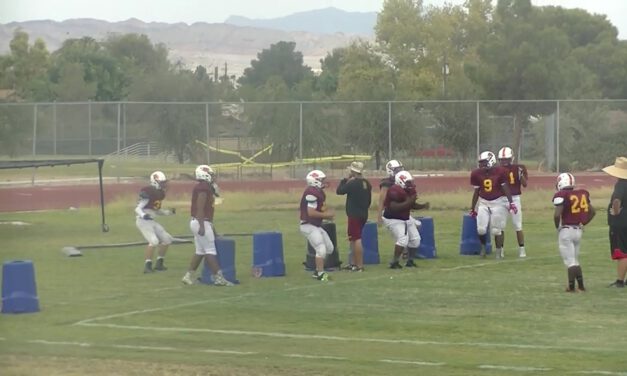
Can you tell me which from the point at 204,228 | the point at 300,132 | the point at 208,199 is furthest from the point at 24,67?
the point at 204,228

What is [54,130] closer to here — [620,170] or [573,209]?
[620,170]

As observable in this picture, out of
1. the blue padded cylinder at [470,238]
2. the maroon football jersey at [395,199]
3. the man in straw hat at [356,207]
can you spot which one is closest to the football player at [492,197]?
the blue padded cylinder at [470,238]

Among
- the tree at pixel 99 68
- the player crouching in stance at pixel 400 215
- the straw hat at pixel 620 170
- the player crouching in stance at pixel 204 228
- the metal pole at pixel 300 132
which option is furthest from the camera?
the tree at pixel 99 68

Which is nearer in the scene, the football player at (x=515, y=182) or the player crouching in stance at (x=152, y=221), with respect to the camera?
the player crouching in stance at (x=152, y=221)

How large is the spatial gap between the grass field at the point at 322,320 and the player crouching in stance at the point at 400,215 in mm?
487

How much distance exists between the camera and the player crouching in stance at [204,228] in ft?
66.0

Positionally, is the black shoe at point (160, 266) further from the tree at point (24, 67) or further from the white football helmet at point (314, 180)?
the tree at point (24, 67)

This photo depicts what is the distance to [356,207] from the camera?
21.9 meters

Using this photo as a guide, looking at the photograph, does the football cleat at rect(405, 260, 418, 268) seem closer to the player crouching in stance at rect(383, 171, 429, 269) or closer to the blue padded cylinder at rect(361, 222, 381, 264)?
the player crouching in stance at rect(383, 171, 429, 269)

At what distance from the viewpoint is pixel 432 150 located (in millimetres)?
46531

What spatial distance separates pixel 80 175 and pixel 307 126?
26.3 ft

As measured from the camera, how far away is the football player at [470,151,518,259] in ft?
76.9

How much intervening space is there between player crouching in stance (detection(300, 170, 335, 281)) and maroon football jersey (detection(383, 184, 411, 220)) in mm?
1560

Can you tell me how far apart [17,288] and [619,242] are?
8.63 meters
